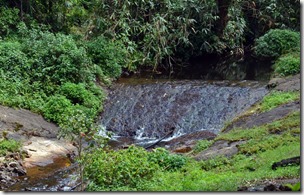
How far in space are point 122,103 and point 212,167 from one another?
6.80m

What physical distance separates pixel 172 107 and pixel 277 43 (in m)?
4.88

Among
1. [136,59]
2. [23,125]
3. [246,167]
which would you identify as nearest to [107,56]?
[136,59]

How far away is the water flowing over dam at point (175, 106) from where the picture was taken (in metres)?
13.3

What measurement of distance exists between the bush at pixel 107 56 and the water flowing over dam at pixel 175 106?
1015 mm

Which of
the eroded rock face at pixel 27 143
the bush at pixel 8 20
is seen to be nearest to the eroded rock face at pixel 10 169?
the eroded rock face at pixel 27 143

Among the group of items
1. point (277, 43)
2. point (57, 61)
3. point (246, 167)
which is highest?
point (277, 43)

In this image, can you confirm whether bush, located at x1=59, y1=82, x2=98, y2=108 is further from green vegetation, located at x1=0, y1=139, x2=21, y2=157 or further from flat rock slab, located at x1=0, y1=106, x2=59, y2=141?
green vegetation, located at x1=0, y1=139, x2=21, y2=157

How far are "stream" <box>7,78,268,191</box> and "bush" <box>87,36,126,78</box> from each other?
91 cm

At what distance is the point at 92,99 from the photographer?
565 inches

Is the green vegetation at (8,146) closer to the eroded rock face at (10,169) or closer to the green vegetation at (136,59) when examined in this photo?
the green vegetation at (136,59)

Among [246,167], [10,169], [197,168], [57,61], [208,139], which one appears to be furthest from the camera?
[57,61]

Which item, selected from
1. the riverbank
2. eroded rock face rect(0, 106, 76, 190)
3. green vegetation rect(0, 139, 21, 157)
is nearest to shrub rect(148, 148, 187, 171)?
the riverbank

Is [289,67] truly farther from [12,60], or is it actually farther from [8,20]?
[8,20]

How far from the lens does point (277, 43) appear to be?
55.2 ft
